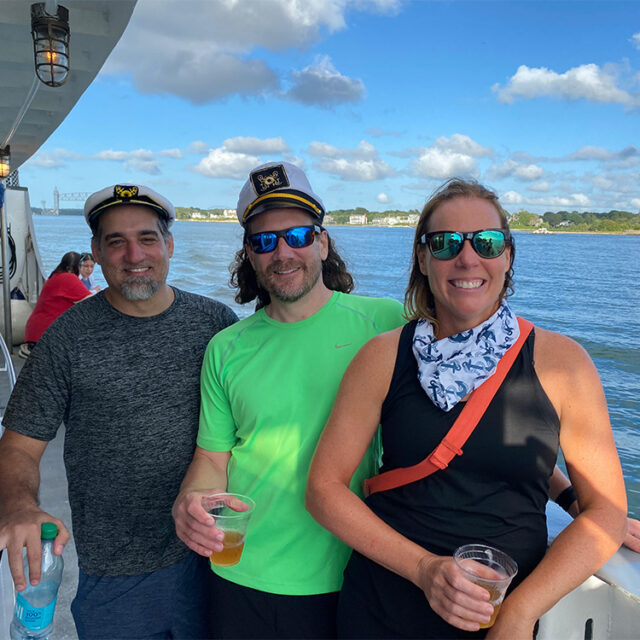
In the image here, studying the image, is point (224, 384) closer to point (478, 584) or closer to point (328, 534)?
point (328, 534)

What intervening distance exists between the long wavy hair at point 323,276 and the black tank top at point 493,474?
0.86 m

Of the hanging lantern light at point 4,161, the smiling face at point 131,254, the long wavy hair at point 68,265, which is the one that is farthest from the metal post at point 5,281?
the smiling face at point 131,254

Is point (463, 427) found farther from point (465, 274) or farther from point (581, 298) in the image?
point (581, 298)

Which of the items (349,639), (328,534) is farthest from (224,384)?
(349,639)

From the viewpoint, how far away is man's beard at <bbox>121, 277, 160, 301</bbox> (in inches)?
76.2

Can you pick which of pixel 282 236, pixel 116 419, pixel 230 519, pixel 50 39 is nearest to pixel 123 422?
pixel 116 419

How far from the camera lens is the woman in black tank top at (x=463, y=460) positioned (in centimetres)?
136

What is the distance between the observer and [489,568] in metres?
1.29

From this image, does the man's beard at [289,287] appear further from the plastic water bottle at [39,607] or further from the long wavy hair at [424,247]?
the plastic water bottle at [39,607]

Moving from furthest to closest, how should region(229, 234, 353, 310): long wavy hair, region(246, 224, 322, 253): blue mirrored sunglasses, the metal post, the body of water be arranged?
the body of water → the metal post → region(229, 234, 353, 310): long wavy hair → region(246, 224, 322, 253): blue mirrored sunglasses

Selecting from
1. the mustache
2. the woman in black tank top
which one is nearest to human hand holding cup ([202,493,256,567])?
the woman in black tank top

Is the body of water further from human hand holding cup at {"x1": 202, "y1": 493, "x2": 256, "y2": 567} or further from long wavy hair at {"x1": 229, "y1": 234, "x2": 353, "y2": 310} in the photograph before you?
human hand holding cup at {"x1": 202, "y1": 493, "x2": 256, "y2": 567}

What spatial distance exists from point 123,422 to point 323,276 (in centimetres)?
93

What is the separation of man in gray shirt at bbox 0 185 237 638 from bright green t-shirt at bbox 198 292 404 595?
194 millimetres
